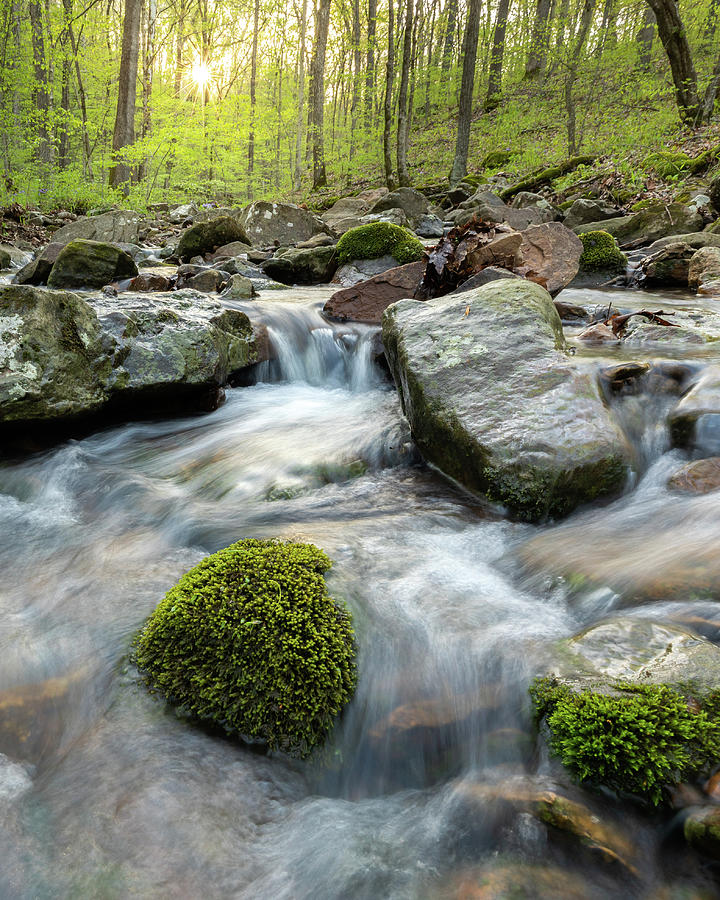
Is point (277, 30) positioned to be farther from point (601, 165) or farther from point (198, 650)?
point (198, 650)

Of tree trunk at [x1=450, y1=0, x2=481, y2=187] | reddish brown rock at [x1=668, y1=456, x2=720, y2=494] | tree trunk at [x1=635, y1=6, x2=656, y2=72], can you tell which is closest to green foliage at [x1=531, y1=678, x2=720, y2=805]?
reddish brown rock at [x1=668, y1=456, x2=720, y2=494]

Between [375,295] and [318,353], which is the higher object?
[375,295]

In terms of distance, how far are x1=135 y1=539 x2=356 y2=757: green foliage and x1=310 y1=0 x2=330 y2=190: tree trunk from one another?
75.8ft

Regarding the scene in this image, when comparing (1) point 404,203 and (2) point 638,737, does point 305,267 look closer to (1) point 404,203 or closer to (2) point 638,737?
(1) point 404,203

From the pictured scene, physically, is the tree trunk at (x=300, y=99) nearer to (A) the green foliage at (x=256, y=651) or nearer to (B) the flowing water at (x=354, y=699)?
(B) the flowing water at (x=354, y=699)

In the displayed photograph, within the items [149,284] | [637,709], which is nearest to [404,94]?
[149,284]

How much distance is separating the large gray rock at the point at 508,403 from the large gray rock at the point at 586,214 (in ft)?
28.2

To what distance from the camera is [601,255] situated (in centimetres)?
877

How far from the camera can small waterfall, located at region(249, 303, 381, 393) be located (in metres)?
5.72

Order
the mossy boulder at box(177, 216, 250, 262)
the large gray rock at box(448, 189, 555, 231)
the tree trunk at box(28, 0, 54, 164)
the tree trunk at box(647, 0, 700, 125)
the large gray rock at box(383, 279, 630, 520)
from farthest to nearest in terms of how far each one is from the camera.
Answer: the tree trunk at box(28, 0, 54, 164), the tree trunk at box(647, 0, 700, 125), the mossy boulder at box(177, 216, 250, 262), the large gray rock at box(448, 189, 555, 231), the large gray rock at box(383, 279, 630, 520)

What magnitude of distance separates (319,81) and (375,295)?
18.9 meters

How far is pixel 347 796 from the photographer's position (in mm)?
1802

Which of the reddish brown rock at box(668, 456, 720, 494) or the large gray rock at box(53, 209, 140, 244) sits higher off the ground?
the large gray rock at box(53, 209, 140, 244)

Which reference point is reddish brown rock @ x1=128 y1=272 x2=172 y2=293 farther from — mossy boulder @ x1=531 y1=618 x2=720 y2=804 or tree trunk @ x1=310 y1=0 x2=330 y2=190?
tree trunk @ x1=310 y1=0 x2=330 y2=190
